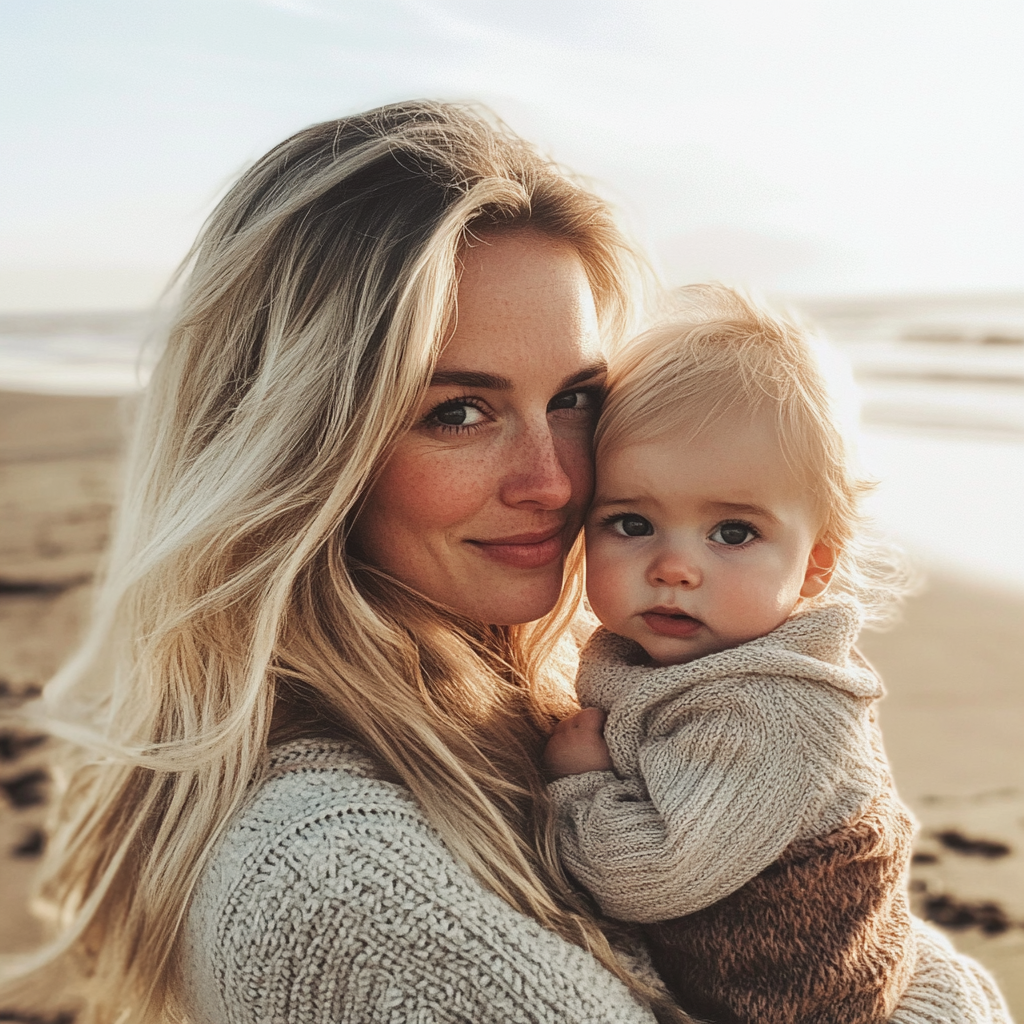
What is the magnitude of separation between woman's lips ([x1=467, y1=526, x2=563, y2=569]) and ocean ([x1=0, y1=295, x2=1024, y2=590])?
715 mm

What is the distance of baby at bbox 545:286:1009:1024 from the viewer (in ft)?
5.90

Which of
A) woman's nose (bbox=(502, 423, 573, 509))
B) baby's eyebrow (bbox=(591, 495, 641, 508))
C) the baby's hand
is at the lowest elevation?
the baby's hand

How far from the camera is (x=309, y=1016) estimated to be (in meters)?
1.53

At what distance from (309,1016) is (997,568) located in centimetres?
627

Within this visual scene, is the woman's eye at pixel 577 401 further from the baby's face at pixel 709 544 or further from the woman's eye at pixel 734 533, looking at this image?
the woman's eye at pixel 734 533

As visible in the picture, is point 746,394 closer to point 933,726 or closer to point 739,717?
point 739,717

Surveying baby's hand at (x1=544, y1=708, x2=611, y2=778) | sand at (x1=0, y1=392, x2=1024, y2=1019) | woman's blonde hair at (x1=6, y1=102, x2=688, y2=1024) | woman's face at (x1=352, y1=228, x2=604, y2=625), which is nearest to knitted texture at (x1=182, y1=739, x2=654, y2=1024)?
woman's blonde hair at (x1=6, y1=102, x2=688, y2=1024)

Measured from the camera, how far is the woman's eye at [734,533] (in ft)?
6.79

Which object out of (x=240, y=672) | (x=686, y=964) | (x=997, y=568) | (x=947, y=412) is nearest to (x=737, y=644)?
(x=686, y=964)

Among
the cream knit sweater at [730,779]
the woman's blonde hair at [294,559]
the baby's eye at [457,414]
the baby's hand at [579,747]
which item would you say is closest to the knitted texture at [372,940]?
the woman's blonde hair at [294,559]

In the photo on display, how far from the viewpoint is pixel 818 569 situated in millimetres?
2227

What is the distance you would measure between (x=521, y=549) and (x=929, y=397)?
36.0ft

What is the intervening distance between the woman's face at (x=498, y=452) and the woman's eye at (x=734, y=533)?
12.2 inches

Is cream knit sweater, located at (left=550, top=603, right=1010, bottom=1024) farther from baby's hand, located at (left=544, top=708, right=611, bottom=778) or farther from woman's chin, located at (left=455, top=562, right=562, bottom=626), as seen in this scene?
woman's chin, located at (left=455, top=562, right=562, bottom=626)
